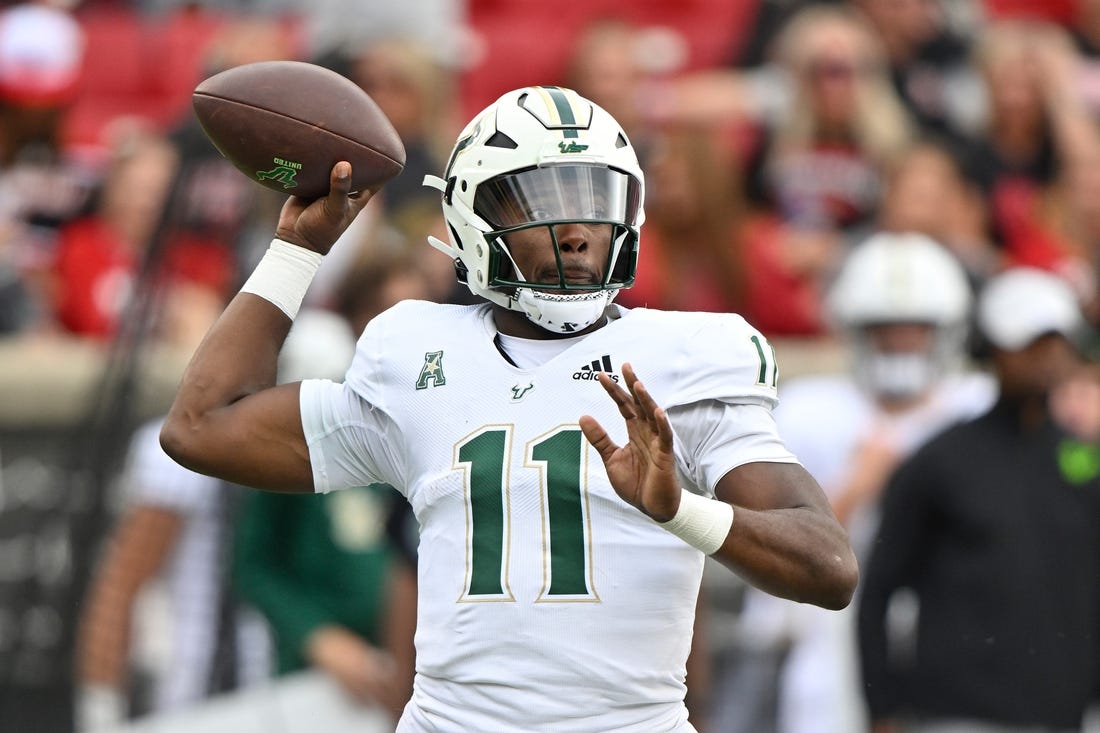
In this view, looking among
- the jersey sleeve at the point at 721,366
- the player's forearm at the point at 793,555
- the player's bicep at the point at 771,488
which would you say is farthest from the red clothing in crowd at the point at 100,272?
the player's forearm at the point at 793,555

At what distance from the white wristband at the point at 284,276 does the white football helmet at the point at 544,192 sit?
0.31m

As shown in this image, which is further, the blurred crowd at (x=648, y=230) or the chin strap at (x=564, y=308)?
the blurred crowd at (x=648, y=230)

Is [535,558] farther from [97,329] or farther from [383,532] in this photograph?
[97,329]

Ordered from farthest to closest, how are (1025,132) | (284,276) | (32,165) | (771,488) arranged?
1. (1025,132)
2. (32,165)
3. (284,276)
4. (771,488)

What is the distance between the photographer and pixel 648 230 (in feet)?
26.3

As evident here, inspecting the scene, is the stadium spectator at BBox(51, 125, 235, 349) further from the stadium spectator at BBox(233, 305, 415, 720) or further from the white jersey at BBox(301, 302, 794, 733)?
the white jersey at BBox(301, 302, 794, 733)

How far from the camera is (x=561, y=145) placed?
3467mm

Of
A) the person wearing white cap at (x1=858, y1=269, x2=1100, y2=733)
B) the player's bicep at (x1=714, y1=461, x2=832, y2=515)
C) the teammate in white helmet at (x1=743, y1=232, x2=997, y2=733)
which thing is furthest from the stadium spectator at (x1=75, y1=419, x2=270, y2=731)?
the player's bicep at (x1=714, y1=461, x2=832, y2=515)

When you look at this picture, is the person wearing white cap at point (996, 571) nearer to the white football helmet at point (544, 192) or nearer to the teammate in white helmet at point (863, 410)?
the teammate in white helmet at point (863, 410)

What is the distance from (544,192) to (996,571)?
3.12 m

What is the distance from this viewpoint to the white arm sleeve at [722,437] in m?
3.23

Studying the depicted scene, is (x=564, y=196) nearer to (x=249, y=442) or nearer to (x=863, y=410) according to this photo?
(x=249, y=442)

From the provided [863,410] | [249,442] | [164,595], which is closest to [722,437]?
[249,442]

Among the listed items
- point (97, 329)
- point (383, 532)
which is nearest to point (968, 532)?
point (383, 532)
